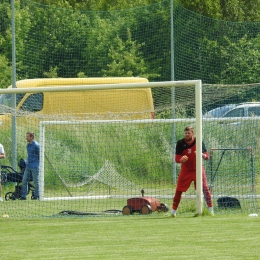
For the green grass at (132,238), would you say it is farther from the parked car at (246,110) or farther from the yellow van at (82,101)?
the yellow van at (82,101)

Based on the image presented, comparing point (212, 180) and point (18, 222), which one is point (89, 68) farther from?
point (18, 222)

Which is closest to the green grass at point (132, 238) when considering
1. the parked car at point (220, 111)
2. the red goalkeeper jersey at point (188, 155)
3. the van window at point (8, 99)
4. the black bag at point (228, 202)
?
the red goalkeeper jersey at point (188, 155)

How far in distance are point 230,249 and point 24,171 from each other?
10.1m

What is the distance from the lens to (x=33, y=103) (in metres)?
21.9

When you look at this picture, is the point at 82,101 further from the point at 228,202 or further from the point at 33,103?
the point at 228,202

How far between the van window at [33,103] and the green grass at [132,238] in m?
7.12

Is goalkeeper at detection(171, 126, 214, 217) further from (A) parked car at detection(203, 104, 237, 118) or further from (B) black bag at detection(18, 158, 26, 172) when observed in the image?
(B) black bag at detection(18, 158, 26, 172)

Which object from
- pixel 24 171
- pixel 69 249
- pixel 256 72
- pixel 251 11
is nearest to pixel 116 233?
pixel 69 249

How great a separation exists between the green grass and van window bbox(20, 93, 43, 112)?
7116 millimetres

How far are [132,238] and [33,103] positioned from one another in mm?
10932

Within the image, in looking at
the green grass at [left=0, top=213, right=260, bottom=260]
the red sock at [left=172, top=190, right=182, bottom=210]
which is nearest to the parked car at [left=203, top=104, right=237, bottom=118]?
the red sock at [left=172, top=190, right=182, bottom=210]

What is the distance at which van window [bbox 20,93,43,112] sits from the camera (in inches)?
848

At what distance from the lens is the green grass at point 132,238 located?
986 cm

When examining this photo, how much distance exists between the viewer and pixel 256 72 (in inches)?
918
